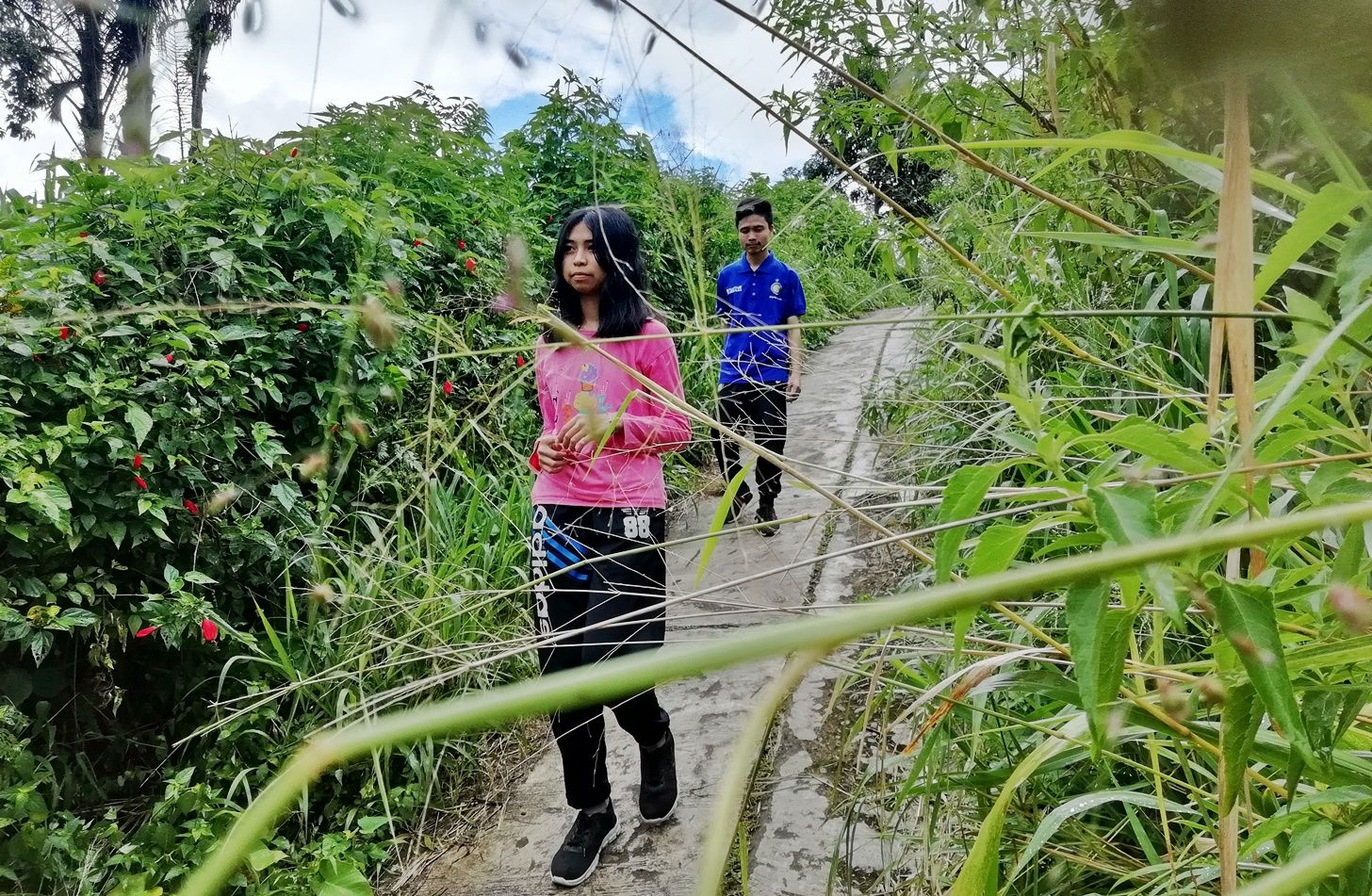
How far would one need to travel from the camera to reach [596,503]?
1757mm

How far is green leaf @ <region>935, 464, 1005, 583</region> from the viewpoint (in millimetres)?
521

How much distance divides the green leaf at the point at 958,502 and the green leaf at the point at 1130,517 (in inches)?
2.7

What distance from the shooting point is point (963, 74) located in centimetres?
158

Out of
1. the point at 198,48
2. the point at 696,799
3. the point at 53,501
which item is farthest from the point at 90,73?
the point at 696,799

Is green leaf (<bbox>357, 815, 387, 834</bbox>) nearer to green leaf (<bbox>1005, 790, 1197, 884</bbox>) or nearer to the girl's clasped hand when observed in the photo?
the girl's clasped hand

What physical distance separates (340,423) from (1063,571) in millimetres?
2540

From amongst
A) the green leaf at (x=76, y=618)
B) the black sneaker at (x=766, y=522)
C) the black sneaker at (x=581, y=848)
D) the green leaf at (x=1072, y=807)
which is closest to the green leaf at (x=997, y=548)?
the black sneaker at (x=766, y=522)

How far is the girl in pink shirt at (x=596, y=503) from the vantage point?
1.71 meters

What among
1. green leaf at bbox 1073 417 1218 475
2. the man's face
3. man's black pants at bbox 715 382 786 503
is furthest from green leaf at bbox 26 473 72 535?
the man's face

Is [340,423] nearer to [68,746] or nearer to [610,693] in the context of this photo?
[68,746]

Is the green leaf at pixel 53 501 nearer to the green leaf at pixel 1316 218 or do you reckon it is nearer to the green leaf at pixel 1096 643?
the green leaf at pixel 1096 643

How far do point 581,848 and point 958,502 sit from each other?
1723 millimetres

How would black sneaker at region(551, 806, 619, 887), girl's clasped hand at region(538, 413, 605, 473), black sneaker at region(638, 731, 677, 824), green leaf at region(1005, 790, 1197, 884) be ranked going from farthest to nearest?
1. black sneaker at region(638, 731, 677, 824)
2. black sneaker at region(551, 806, 619, 887)
3. girl's clasped hand at region(538, 413, 605, 473)
4. green leaf at region(1005, 790, 1197, 884)

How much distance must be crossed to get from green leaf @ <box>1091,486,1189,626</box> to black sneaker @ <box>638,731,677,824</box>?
1.70 m
